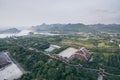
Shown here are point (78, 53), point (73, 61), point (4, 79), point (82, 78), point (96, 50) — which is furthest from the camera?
point (96, 50)

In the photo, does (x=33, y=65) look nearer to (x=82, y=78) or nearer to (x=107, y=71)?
(x=82, y=78)

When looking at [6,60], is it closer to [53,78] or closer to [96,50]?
[53,78]

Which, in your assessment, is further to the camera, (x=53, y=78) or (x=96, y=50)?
(x=96, y=50)

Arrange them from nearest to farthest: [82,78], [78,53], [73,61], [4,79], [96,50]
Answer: [82,78] < [4,79] < [73,61] < [78,53] < [96,50]

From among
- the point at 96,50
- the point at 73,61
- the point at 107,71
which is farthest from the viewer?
the point at 96,50

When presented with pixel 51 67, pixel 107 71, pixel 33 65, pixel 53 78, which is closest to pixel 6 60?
pixel 33 65

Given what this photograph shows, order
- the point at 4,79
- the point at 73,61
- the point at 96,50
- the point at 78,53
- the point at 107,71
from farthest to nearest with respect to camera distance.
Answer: the point at 96,50, the point at 78,53, the point at 73,61, the point at 107,71, the point at 4,79

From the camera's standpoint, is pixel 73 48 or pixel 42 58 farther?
pixel 73 48

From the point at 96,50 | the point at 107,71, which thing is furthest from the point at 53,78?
the point at 96,50
